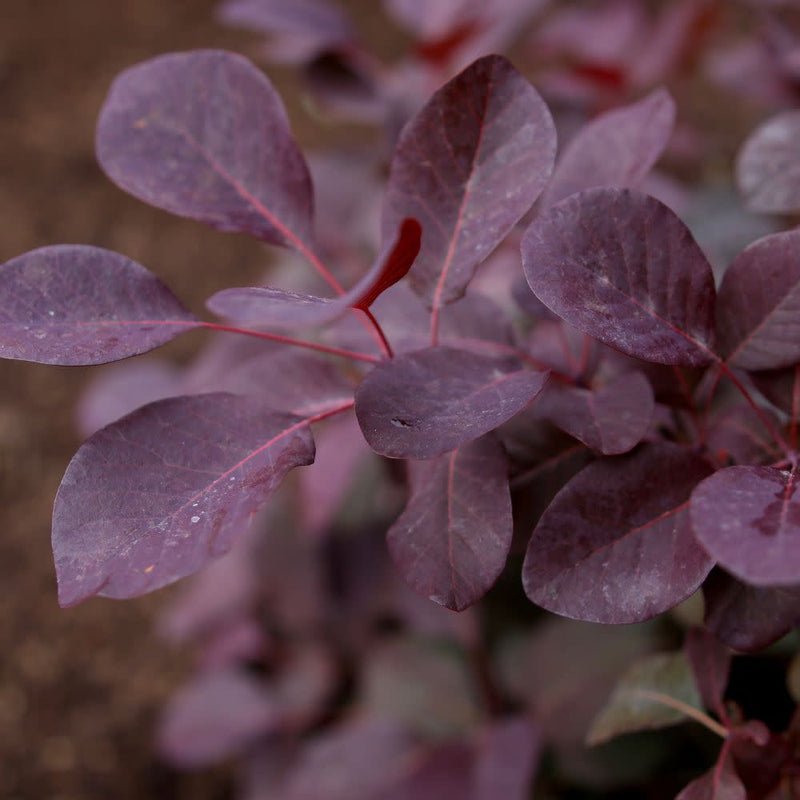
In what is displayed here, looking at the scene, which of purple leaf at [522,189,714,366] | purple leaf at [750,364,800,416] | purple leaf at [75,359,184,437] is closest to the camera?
purple leaf at [522,189,714,366]

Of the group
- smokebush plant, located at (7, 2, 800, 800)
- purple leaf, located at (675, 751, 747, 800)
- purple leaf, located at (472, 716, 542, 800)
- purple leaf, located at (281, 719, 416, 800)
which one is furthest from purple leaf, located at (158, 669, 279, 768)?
purple leaf, located at (675, 751, 747, 800)

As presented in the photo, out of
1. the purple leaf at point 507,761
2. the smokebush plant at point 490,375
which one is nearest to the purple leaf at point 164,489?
the smokebush plant at point 490,375

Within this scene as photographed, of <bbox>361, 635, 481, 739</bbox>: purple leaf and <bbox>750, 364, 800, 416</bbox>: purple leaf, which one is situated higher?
<bbox>750, 364, 800, 416</bbox>: purple leaf

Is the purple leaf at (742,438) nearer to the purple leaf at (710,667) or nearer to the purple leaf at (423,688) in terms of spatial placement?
the purple leaf at (710,667)

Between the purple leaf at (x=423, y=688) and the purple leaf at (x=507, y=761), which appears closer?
the purple leaf at (x=507, y=761)

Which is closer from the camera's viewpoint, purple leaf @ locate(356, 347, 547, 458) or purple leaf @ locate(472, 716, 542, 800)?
purple leaf @ locate(356, 347, 547, 458)

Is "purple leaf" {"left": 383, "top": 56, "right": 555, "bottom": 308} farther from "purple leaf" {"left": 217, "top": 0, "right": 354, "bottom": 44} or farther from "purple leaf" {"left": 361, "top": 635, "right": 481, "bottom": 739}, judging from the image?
"purple leaf" {"left": 361, "top": 635, "right": 481, "bottom": 739}

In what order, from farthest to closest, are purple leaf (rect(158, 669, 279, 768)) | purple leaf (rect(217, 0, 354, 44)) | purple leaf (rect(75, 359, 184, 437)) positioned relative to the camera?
purple leaf (rect(158, 669, 279, 768)) < purple leaf (rect(75, 359, 184, 437)) < purple leaf (rect(217, 0, 354, 44))
